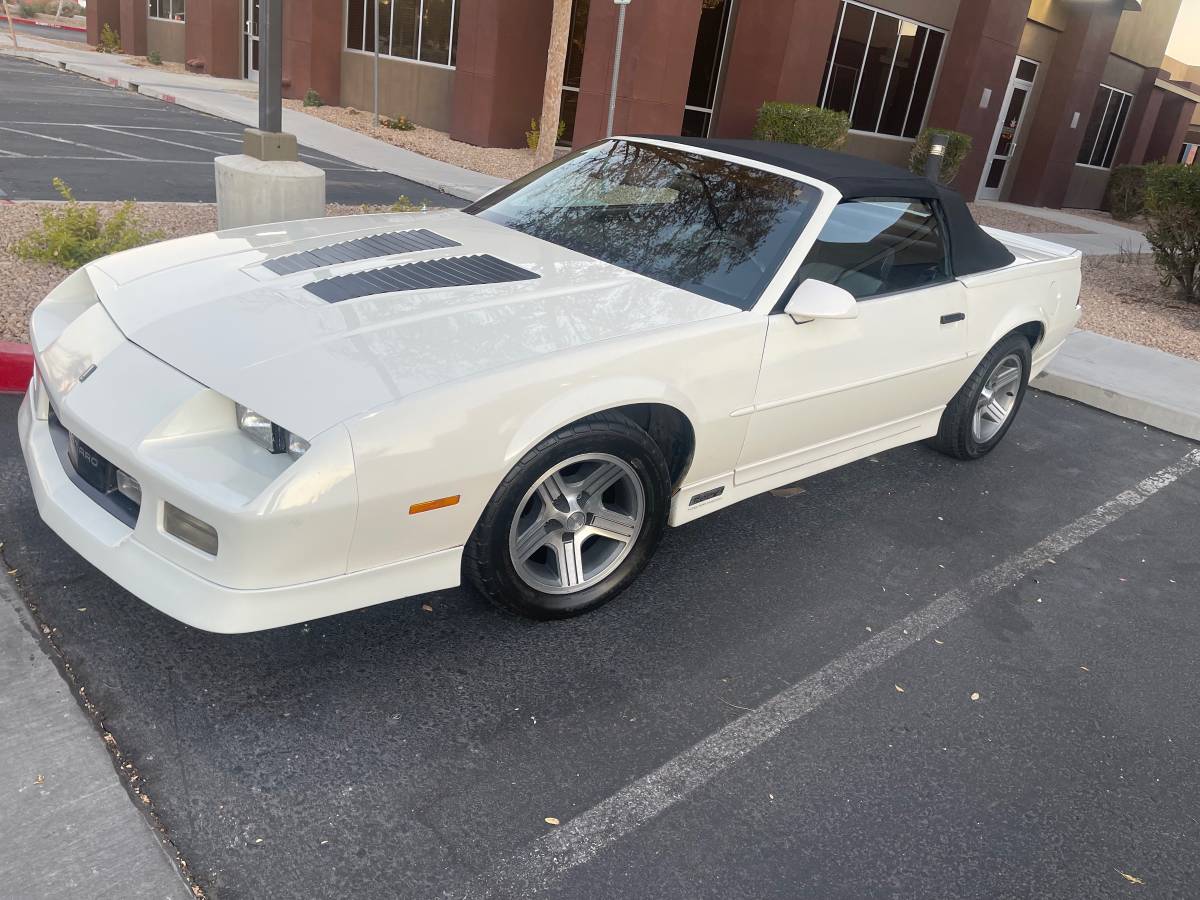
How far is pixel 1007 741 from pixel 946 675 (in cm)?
36

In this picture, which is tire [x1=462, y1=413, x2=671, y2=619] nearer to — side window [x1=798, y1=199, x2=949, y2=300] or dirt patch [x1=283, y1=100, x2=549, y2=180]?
side window [x1=798, y1=199, x2=949, y2=300]

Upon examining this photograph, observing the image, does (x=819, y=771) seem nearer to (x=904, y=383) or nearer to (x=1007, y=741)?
(x=1007, y=741)

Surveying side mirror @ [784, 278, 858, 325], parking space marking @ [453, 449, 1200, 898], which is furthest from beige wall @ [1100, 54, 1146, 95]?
side mirror @ [784, 278, 858, 325]

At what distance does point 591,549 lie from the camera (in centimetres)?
355

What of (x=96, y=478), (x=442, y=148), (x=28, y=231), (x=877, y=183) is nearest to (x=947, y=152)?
(x=442, y=148)

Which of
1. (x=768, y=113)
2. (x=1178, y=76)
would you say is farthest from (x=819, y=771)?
(x=1178, y=76)

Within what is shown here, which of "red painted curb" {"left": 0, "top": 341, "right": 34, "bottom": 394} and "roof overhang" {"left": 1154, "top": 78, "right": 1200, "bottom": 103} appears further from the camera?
"roof overhang" {"left": 1154, "top": 78, "right": 1200, "bottom": 103}

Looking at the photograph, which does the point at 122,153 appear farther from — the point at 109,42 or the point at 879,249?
Answer: the point at 109,42

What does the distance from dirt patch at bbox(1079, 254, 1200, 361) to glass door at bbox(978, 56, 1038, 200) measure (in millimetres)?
9322

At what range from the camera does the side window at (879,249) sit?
3.93 metres

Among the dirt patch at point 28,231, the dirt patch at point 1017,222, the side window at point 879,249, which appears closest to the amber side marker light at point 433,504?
the side window at point 879,249

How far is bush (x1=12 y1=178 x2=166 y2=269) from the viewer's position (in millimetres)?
6160

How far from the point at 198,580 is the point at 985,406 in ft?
14.1

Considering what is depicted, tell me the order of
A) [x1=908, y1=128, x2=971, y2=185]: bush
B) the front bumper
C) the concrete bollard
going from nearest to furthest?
the front bumper
the concrete bollard
[x1=908, y1=128, x2=971, y2=185]: bush
